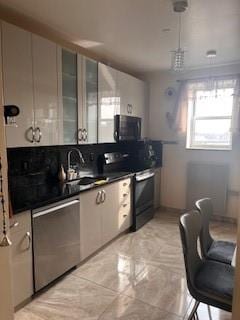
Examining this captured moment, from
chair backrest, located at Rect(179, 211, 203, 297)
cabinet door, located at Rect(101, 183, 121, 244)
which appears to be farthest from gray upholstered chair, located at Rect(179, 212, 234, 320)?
cabinet door, located at Rect(101, 183, 121, 244)

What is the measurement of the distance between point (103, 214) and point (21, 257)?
114cm

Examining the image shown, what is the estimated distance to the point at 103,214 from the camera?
2.97m

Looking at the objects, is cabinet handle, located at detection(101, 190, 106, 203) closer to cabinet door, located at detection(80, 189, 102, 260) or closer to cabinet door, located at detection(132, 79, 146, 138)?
cabinet door, located at detection(80, 189, 102, 260)

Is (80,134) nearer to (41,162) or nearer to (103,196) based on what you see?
(41,162)

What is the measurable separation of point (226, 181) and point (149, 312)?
101 inches

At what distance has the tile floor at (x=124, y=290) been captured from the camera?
2.02 metres

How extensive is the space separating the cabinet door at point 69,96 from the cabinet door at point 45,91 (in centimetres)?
12

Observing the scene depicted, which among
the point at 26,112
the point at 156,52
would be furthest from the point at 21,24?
the point at 156,52

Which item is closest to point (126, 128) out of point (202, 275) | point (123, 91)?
point (123, 91)

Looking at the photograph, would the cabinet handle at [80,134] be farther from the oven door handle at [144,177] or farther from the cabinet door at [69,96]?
the oven door handle at [144,177]

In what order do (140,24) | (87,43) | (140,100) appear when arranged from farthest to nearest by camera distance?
(140,100), (87,43), (140,24)

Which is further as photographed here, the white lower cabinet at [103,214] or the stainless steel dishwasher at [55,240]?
the white lower cabinet at [103,214]

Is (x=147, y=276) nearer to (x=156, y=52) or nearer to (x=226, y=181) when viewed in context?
(x=226, y=181)

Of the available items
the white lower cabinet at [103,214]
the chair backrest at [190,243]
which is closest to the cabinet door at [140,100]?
the white lower cabinet at [103,214]
